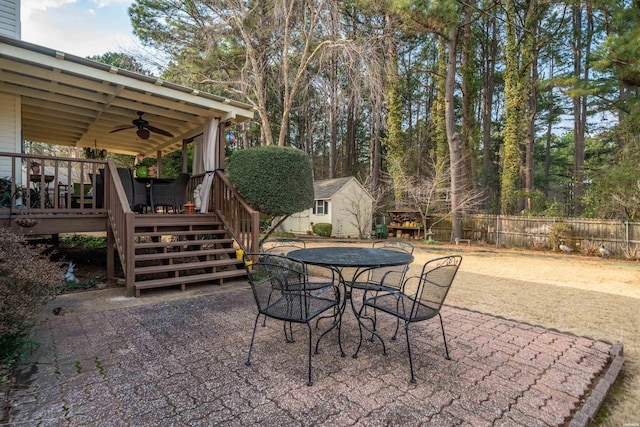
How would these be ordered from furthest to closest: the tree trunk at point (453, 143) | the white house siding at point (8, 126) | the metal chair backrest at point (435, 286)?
the tree trunk at point (453, 143), the white house siding at point (8, 126), the metal chair backrest at point (435, 286)

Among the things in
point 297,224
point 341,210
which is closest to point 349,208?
point 341,210

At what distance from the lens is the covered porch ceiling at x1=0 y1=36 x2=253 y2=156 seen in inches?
179

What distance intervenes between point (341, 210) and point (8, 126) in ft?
42.2

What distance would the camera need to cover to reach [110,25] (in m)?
11.5

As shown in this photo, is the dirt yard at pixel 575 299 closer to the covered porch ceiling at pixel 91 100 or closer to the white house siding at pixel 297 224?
the covered porch ceiling at pixel 91 100

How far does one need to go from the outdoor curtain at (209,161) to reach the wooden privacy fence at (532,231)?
1095 cm

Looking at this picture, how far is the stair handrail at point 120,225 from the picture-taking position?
4.33 meters

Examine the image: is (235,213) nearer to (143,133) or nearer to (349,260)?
(143,133)

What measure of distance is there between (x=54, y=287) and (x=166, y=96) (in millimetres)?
4079

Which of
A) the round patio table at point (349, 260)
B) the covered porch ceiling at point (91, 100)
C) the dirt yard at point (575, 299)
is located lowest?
the dirt yard at point (575, 299)

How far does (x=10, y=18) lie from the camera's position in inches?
238

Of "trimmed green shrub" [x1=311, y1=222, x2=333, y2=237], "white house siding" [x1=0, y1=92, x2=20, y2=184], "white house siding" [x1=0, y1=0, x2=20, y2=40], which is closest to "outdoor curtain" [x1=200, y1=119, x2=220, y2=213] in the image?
"white house siding" [x1=0, y1=92, x2=20, y2=184]

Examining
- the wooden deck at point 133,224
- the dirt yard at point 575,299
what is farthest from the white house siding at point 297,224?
the wooden deck at point 133,224

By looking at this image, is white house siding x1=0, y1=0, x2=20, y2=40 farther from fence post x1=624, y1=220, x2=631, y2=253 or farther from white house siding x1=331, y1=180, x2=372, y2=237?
fence post x1=624, y1=220, x2=631, y2=253
